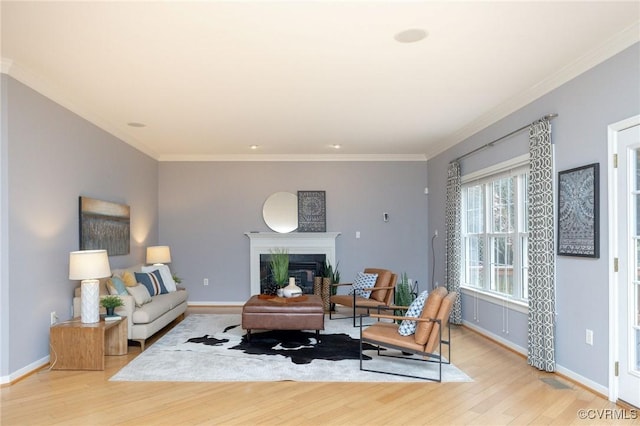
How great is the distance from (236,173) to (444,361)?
5.04 meters

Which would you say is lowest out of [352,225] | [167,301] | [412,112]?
[167,301]

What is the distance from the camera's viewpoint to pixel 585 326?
141 inches

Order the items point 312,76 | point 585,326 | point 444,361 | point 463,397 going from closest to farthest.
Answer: point 463,397 → point 585,326 → point 312,76 → point 444,361

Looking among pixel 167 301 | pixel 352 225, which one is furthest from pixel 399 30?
pixel 352 225

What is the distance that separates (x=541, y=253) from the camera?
3990mm

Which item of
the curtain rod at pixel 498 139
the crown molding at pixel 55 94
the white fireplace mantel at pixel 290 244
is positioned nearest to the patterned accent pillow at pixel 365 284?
the white fireplace mantel at pixel 290 244

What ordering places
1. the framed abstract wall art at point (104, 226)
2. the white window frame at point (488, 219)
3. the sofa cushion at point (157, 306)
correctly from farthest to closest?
the framed abstract wall art at point (104, 226) < the sofa cushion at point (157, 306) < the white window frame at point (488, 219)

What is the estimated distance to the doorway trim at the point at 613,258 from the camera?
127 inches

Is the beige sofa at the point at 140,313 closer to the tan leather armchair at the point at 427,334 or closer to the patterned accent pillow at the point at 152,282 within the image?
the patterned accent pillow at the point at 152,282

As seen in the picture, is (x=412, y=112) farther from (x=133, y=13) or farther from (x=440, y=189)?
(x=133, y=13)

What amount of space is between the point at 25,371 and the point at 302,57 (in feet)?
12.1

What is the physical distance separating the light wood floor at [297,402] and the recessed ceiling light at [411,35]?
2.72 meters

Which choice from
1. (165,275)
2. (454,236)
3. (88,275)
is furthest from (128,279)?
(454,236)

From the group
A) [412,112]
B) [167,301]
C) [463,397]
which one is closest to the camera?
Result: [463,397]
